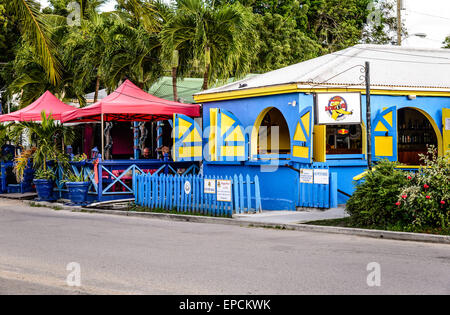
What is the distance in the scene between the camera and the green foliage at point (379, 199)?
1273 centimetres

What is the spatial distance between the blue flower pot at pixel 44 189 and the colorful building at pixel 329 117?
4.88 m

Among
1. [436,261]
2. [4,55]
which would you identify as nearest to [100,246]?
[436,261]

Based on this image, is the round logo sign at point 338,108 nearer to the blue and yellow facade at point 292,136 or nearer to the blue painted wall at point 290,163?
the blue and yellow facade at point 292,136

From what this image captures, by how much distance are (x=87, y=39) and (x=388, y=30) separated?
24.9 metres

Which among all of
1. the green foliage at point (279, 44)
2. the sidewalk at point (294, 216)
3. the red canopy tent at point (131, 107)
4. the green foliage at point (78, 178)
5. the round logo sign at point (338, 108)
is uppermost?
the green foliage at point (279, 44)

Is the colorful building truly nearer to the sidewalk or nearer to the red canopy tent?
the sidewalk

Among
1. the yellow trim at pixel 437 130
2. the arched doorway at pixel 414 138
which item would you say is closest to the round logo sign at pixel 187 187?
the yellow trim at pixel 437 130

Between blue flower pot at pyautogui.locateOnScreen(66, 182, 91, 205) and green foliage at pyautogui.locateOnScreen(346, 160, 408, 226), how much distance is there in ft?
31.0

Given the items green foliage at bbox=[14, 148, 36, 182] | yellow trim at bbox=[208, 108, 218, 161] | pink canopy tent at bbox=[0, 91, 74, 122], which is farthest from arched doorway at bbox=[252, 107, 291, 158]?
green foliage at bbox=[14, 148, 36, 182]

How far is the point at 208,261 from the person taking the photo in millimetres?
9023

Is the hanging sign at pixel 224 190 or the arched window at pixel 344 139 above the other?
the arched window at pixel 344 139

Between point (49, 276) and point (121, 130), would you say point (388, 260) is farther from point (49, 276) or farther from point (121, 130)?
point (121, 130)

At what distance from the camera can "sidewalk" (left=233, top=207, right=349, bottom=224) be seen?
47.4ft

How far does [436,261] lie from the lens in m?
9.11
